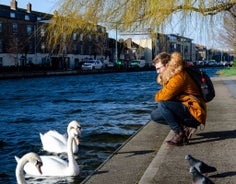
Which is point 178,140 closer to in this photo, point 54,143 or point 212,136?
point 212,136

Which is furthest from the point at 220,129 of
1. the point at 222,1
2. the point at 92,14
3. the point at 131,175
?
the point at 92,14

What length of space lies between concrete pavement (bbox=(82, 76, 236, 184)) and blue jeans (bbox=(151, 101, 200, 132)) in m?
0.34

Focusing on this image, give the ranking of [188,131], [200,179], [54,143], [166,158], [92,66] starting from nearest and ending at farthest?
[200,179], [166,158], [188,131], [54,143], [92,66]

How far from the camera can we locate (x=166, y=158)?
5.16 meters

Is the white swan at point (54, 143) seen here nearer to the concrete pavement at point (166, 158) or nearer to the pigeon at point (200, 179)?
the concrete pavement at point (166, 158)

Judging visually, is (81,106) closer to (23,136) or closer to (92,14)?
(23,136)

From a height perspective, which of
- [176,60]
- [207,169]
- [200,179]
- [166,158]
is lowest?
[166,158]

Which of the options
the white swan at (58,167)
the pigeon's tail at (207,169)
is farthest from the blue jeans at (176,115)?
the white swan at (58,167)

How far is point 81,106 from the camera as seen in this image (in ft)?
55.6

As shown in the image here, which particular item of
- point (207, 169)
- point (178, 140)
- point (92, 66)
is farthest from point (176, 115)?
point (92, 66)

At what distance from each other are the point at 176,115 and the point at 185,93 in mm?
349

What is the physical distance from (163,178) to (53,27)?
1.98 m

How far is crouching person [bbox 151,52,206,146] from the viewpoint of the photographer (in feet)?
18.2

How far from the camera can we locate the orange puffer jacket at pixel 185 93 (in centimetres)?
556
